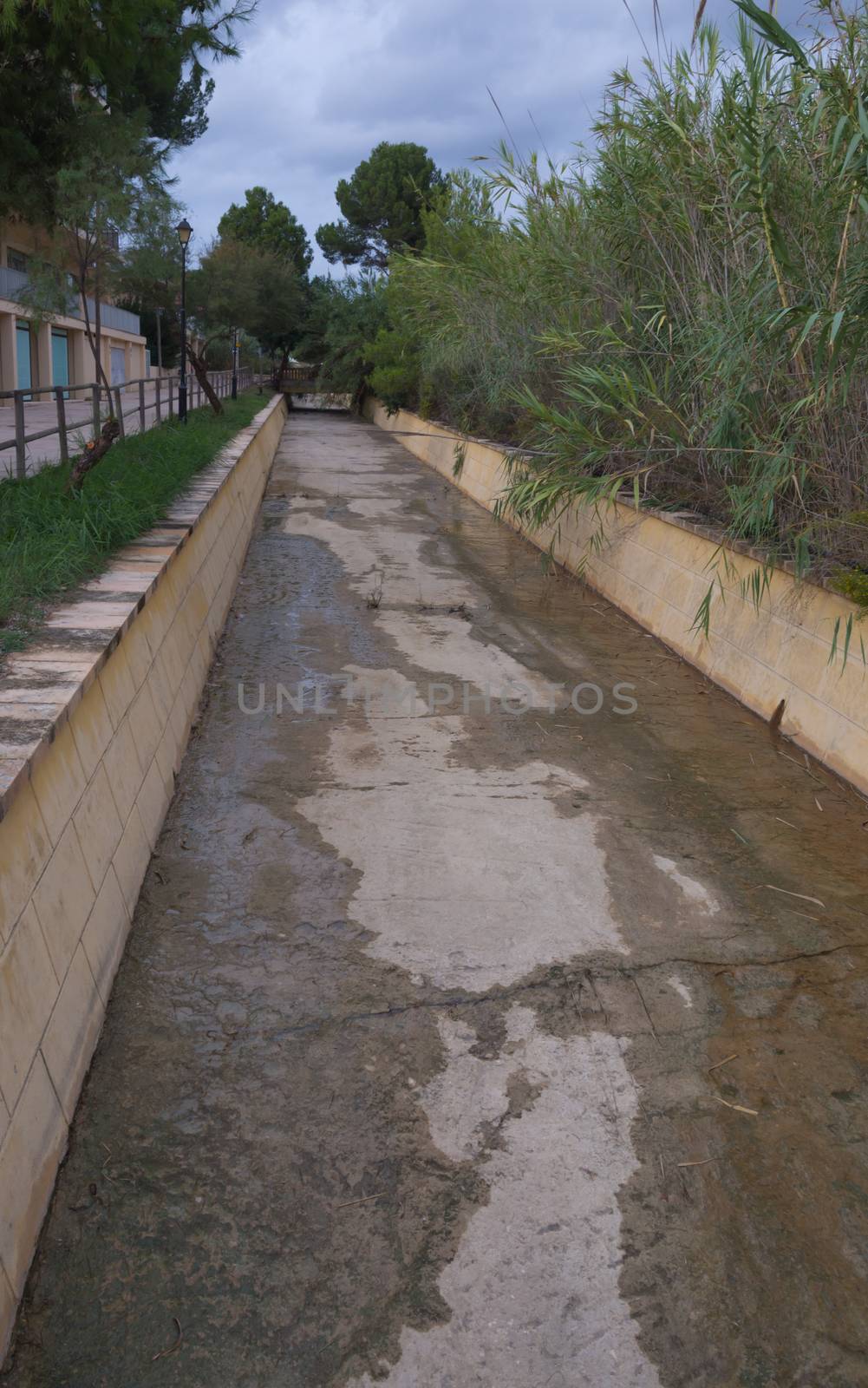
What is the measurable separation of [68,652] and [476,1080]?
6.47 ft

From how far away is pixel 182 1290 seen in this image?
215 cm

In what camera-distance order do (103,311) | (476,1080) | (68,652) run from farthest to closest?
(103,311) → (68,652) → (476,1080)

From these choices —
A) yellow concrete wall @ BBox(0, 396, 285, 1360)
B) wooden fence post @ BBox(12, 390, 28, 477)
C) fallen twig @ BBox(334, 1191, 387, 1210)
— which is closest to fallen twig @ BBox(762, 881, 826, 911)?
fallen twig @ BBox(334, 1191, 387, 1210)

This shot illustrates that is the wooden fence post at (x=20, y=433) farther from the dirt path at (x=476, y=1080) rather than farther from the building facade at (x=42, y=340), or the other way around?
the building facade at (x=42, y=340)

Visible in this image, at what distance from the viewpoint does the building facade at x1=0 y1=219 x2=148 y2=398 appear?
25.0 m

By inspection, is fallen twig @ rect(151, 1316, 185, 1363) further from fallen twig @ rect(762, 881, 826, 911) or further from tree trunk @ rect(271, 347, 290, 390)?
tree trunk @ rect(271, 347, 290, 390)

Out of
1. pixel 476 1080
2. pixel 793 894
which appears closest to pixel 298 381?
pixel 793 894

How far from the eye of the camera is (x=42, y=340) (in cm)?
2834

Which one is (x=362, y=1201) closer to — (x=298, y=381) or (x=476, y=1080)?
(x=476, y=1080)

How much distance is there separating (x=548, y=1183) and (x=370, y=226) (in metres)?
54.1

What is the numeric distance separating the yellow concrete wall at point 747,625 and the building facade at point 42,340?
49.9ft

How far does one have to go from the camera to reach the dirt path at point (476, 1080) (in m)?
2.09

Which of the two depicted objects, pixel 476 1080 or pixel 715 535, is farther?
pixel 715 535

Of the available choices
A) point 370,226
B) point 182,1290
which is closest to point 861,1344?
point 182,1290
